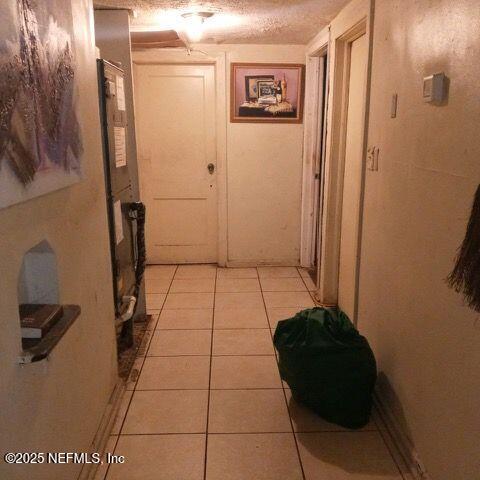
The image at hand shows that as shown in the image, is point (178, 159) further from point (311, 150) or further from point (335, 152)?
point (335, 152)

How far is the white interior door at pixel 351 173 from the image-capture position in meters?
2.87

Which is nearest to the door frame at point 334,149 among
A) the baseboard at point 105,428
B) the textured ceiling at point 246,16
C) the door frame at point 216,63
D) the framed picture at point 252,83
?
the textured ceiling at point 246,16

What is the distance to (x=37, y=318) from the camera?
1.29 metres

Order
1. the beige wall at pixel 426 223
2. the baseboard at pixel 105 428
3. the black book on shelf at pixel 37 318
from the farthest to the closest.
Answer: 1. the baseboard at pixel 105 428
2. the beige wall at pixel 426 223
3. the black book on shelf at pixel 37 318

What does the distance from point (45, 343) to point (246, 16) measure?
2.55 meters

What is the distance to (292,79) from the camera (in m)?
4.05

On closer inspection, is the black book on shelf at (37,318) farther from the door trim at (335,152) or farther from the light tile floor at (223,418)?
the door trim at (335,152)

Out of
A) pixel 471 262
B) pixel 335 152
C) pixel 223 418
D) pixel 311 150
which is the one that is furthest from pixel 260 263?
pixel 471 262

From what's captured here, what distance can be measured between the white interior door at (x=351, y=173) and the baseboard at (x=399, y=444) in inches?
27.0

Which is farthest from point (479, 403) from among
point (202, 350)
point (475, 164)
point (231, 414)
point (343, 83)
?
point (343, 83)

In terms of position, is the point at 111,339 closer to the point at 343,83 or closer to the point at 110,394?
the point at 110,394

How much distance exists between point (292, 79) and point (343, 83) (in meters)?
1.04

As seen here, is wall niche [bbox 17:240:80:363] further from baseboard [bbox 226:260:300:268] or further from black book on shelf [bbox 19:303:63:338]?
baseboard [bbox 226:260:300:268]

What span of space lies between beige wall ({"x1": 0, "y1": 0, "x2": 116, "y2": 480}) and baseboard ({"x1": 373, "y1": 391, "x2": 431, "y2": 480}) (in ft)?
4.18
